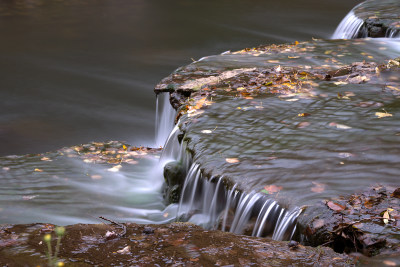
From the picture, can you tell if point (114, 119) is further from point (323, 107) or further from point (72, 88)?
point (323, 107)

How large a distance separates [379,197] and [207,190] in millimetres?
1396

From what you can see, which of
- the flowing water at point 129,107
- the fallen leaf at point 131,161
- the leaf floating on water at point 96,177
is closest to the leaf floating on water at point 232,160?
the flowing water at point 129,107

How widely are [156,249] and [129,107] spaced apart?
23.7 ft

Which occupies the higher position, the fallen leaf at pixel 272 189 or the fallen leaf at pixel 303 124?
the fallen leaf at pixel 303 124

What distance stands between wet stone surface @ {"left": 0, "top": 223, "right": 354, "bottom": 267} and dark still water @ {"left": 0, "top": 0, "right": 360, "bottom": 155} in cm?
508

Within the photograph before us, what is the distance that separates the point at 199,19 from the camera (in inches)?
620

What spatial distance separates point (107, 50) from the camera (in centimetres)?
1341

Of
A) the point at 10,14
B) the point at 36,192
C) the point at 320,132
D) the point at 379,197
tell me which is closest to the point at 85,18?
the point at 10,14

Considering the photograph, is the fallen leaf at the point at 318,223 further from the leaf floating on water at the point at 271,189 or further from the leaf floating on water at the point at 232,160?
the leaf floating on water at the point at 232,160

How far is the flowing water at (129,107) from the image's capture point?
13.3ft

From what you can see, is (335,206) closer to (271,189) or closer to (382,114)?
(271,189)

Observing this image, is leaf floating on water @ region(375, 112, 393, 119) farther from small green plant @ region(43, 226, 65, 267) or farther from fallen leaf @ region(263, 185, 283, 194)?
small green plant @ region(43, 226, 65, 267)

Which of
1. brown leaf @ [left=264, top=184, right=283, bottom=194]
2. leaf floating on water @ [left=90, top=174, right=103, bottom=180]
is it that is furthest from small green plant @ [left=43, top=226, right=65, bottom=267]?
leaf floating on water @ [left=90, top=174, right=103, bottom=180]

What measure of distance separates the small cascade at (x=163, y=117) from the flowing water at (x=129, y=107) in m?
0.02
